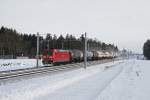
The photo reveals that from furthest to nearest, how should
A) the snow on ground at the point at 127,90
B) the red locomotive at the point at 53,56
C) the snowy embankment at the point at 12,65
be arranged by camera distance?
the red locomotive at the point at 53,56
the snowy embankment at the point at 12,65
the snow on ground at the point at 127,90

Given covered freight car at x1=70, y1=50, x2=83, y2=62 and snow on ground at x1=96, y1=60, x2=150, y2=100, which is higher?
covered freight car at x1=70, y1=50, x2=83, y2=62

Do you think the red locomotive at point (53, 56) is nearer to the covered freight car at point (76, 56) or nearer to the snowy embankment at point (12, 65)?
the snowy embankment at point (12, 65)

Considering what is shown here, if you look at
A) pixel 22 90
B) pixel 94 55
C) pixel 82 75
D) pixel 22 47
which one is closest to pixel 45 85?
pixel 22 90

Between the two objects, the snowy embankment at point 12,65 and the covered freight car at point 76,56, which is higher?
the covered freight car at point 76,56

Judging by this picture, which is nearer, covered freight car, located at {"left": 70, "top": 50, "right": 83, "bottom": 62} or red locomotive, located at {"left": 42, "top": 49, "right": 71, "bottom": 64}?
red locomotive, located at {"left": 42, "top": 49, "right": 71, "bottom": 64}

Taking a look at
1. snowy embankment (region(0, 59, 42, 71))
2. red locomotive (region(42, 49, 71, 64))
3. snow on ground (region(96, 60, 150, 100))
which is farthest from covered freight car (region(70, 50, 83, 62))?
snow on ground (region(96, 60, 150, 100))

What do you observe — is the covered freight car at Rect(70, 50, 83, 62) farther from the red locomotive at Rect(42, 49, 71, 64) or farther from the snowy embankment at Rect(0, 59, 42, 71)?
the snowy embankment at Rect(0, 59, 42, 71)

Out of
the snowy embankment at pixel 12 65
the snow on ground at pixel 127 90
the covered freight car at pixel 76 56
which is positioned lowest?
the snow on ground at pixel 127 90

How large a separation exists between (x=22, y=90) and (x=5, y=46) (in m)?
83.5

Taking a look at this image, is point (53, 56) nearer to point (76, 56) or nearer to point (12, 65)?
point (12, 65)

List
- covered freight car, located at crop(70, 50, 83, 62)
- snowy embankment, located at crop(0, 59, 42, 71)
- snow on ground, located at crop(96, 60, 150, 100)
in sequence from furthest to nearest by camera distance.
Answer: covered freight car, located at crop(70, 50, 83, 62), snowy embankment, located at crop(0, 59, 42, 71), snow on ground, located at crop(96, 60, 150, 100)

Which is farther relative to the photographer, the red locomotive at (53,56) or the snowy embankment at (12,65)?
the red locomotive at (53,56)

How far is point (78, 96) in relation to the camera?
17281 millimetres

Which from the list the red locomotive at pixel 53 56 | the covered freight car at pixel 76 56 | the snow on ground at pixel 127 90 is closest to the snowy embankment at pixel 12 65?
the red locomotive at pixel 53 56
